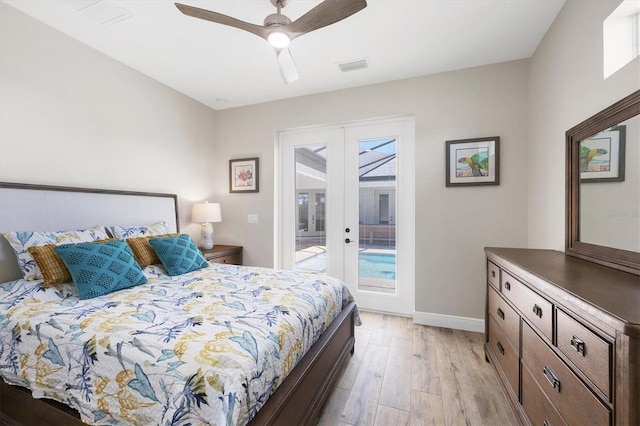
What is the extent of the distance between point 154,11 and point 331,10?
1.47m

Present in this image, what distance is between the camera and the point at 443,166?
9.52 feet

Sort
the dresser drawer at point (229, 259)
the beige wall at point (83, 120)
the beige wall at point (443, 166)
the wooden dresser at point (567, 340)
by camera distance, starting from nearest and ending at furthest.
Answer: the wooden dresser at point (567, 340)
the beige wall at point (83, 120)
the beige wall at point (443, 166)
the dresser drawer at point (229, 259)

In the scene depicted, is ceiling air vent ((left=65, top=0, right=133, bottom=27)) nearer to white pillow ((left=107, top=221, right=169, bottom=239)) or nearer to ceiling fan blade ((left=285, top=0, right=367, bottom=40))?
ceiling fan blade ((left=285, top=0, right=367, bottom=40))

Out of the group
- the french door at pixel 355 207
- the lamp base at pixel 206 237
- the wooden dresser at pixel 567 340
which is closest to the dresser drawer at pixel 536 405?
the wooden dresser at pixel 567 340

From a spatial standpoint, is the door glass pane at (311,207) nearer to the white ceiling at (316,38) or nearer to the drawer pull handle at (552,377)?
the white ceiling at (316,38)

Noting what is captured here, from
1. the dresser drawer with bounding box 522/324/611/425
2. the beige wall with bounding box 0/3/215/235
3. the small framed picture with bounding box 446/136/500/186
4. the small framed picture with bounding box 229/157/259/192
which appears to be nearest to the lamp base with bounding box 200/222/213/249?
the beige wall with bounding box 0/3/215/235

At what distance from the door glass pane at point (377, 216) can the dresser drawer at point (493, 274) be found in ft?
3.78

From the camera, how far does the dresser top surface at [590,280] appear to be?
86cm

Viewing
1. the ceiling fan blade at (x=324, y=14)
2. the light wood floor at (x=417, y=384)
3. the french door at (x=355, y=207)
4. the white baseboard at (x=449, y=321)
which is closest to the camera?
the ceiling fan blade at (x=324, y=14)

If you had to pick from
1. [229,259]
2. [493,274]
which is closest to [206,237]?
[229,259]

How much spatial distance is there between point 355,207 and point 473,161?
1.38 metres

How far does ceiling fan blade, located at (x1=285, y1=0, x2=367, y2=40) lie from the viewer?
1.51 m

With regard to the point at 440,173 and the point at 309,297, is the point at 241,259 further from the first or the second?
the point at 440,173

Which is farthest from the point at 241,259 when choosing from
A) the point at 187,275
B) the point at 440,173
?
the point at 440,173
